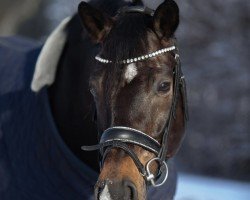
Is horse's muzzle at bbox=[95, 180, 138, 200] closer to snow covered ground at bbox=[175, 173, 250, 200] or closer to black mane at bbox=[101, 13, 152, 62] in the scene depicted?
black mane at bbox=[101, 13, 152, 62]

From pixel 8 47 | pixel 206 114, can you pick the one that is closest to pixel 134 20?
pixel 8 47

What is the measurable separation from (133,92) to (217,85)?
13.9ft

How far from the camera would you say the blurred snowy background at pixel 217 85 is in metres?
6.64

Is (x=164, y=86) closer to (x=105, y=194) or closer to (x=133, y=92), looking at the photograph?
(x=133, y=92)

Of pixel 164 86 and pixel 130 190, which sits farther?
pixel 164 86

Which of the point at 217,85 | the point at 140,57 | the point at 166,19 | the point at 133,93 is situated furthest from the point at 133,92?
the point at 217,85

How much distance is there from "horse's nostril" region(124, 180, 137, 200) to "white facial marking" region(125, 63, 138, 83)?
34 centimetres

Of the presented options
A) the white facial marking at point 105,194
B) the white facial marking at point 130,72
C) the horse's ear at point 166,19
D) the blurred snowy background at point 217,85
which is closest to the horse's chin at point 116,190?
the white facial marking at point 105,194

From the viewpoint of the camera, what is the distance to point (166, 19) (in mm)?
2891

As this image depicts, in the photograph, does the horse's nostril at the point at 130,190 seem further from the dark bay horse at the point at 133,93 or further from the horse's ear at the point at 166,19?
the horse's ear at the point at 166,19

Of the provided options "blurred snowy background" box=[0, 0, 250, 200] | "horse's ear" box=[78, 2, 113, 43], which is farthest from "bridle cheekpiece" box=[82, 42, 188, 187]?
"blurred snowy background" box=[0, 0, 250, 200]

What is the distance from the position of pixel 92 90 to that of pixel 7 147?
729 millimetres

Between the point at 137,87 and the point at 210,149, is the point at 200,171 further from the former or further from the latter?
the point at 137,87

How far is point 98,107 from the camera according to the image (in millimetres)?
2814
